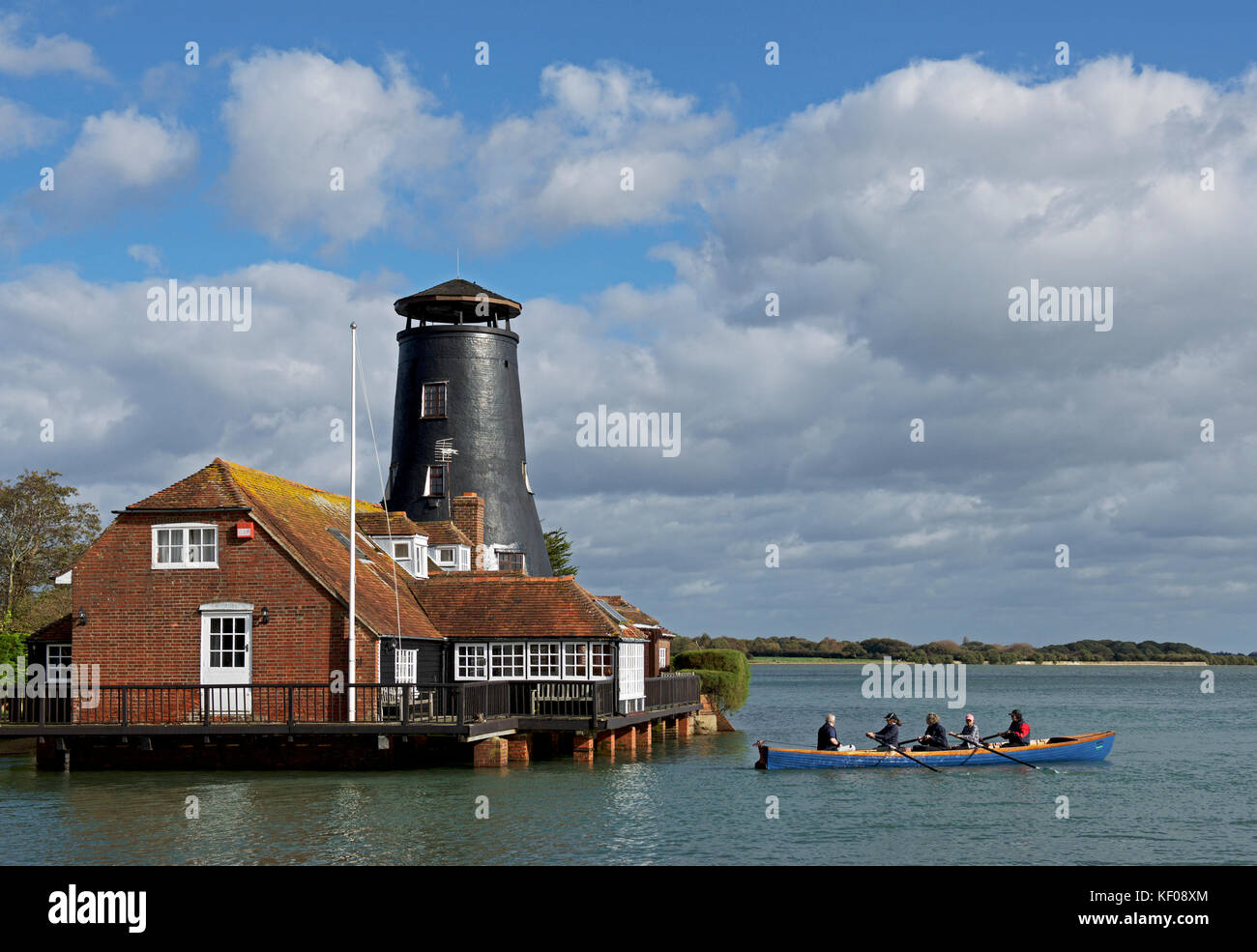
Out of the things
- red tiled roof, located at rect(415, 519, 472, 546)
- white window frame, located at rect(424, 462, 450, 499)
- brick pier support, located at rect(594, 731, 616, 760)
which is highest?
white window frame, located at rect(424, 462, 450, 499)

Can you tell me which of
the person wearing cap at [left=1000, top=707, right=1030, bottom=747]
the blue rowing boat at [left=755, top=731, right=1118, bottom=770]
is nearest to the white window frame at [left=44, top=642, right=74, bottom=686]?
the blue rowing boat at [left=755, top=731, right=1118, bottom=770]

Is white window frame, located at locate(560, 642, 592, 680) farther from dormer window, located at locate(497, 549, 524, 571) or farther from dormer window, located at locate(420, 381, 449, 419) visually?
dormer window, located at locate(420, 381, 449, 419)

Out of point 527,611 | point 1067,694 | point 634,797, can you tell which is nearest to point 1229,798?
point 634,797

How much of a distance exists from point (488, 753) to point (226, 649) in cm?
783

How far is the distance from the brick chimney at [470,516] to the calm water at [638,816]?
1278 cm

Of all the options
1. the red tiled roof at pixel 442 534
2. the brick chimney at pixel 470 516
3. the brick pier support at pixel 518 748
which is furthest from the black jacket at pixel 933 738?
the brick chimney at pixel 470 516

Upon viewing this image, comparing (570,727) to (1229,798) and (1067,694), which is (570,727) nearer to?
(1229,798)

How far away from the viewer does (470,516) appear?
51562mm

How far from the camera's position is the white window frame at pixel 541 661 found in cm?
3934

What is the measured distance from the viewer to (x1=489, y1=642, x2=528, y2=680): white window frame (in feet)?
130

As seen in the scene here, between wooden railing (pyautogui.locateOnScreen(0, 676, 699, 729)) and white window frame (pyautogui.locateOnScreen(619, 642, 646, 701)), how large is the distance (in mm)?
2732

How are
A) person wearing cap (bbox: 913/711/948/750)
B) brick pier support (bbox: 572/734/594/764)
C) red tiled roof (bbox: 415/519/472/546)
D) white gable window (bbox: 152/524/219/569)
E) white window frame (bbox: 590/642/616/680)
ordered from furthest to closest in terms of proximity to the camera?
red tiled roof (bbox: 415/519/472/546)
white window frame (bbox: 590/642/616/680)
brick pier support (bbox: 572/734/594/764)
person wearing cap (bbox: 913/711/948/750)
white gable window (bbox: 152/524/219/569)
